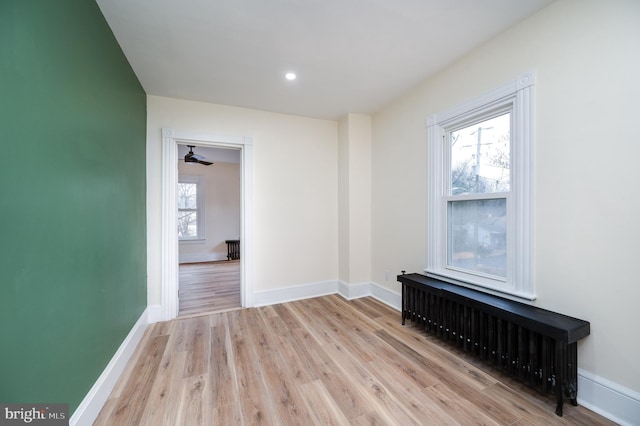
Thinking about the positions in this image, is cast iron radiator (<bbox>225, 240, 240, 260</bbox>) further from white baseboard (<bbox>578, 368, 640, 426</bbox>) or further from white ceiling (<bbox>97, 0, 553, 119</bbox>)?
white baseboard (<bbox>578, 368, 640, 426</bbox>)

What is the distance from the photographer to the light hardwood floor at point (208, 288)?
3.32 meters

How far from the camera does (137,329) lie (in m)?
2.39

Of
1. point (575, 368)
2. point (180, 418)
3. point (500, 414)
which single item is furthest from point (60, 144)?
point (575, 368)

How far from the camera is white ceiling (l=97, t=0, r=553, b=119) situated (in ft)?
5.59

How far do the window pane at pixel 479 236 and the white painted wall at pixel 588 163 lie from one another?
30 cm

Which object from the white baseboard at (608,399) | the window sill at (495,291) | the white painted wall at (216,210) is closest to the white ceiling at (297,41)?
the window sill at (495,291)

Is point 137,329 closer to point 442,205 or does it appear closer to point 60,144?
point 60,144

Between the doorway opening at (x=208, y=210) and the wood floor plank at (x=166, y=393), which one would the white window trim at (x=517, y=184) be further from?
the doorway opening at (x=208, y=210)

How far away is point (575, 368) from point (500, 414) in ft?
1.78

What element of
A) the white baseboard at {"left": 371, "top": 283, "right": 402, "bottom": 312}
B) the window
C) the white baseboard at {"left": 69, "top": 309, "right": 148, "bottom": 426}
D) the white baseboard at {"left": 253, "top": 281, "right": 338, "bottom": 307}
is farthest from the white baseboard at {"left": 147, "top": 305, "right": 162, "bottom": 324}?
the window

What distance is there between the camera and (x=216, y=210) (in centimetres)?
688

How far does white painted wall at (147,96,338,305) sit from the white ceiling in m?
0.33

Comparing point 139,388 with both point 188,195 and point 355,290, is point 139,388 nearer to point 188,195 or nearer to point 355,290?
point 355,290

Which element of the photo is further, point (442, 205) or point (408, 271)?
point (408, 271)
